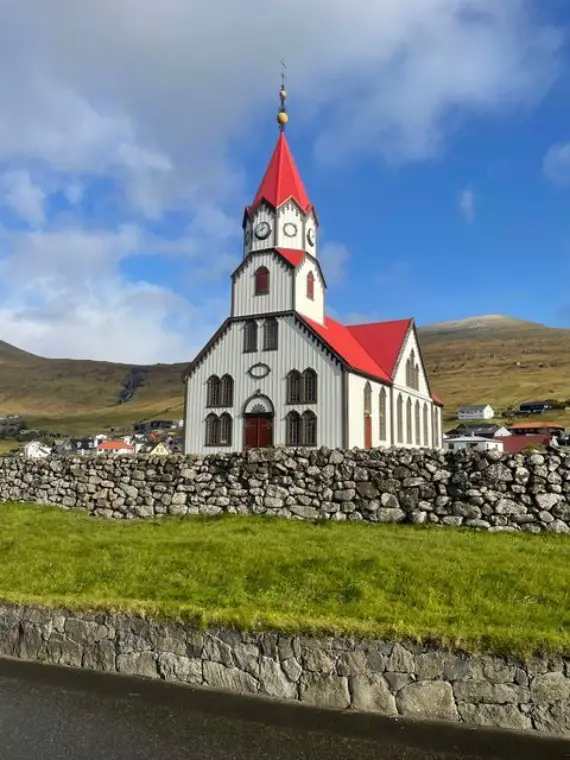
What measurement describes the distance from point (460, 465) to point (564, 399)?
133112 millimetres

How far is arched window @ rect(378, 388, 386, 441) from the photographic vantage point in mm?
36719

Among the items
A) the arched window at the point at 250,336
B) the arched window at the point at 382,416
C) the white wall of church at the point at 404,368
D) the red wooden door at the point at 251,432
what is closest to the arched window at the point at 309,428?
the red wooden door at the point at 251,432

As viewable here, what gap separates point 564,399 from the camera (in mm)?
135125

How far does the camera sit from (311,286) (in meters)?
37.7

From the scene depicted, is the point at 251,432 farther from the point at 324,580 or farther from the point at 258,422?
the point at 324,580

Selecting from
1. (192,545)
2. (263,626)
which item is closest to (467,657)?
(263,626)

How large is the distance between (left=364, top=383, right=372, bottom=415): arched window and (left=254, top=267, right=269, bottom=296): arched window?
8431 mm

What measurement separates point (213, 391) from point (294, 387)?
5.45 metres

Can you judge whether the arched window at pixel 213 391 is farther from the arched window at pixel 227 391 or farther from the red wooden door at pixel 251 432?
the red wooden door at pixel 251 432

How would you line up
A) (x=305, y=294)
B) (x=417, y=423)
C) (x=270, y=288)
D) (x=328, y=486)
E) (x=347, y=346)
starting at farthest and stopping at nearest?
1. (x=417, y=423)
2. (x=347, y=346)
3. (x=305, y=294)
4. (x=270, y=288)
5. (x=328, y=486)

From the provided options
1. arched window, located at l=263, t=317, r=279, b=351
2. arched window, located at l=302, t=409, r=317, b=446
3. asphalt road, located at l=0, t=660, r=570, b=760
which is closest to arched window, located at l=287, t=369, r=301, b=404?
arched window, located at l=302, t=409, r=317, b=446

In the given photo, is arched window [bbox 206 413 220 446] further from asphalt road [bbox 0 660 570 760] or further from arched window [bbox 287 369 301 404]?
asphalt road [bbox 0 660 570 760]

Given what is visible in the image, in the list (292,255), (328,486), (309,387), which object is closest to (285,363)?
(309,387)

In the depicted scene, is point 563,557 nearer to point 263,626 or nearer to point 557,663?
point 557,663
